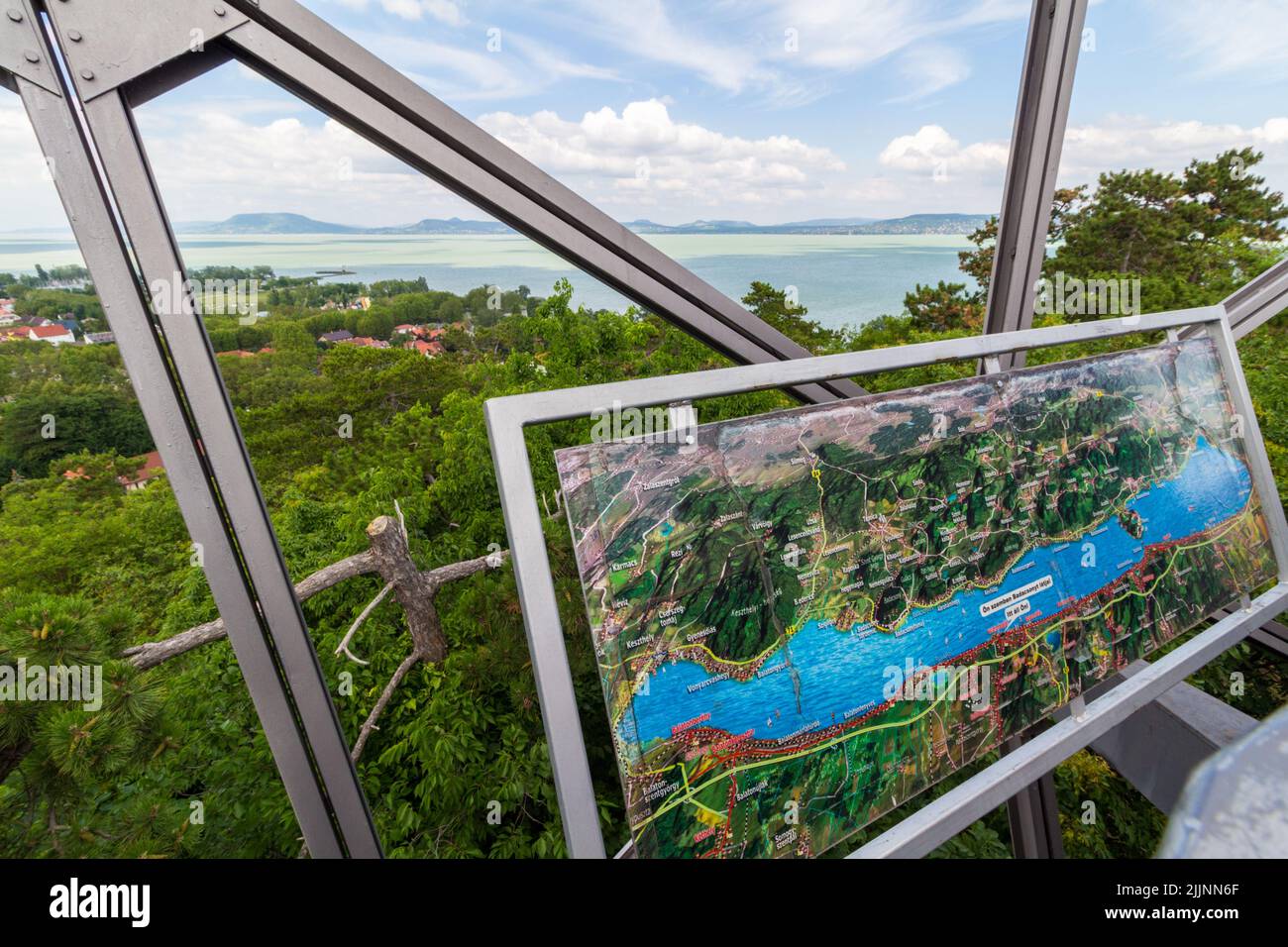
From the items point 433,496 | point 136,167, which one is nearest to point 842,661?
point 136,167

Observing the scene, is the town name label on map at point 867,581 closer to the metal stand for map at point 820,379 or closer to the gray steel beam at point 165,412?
the metal stand for map at point 820,379

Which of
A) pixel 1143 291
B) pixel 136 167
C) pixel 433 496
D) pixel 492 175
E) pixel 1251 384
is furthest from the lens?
pixel 1143 291

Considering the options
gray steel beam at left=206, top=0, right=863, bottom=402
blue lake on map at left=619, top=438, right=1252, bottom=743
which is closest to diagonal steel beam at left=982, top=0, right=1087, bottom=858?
blue lake on map at left=619, top=438, right=1252, bottom=743

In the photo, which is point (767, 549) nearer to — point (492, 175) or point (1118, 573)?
point (492, 175)

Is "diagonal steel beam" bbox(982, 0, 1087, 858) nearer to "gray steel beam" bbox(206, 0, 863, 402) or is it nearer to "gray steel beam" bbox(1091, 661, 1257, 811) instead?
"gray steel beam" bbox(1091, 661, 1257, 811)

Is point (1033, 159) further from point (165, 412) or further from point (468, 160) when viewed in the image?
point (165, 412)

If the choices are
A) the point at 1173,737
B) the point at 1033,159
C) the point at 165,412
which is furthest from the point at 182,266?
the point at 1173,737
